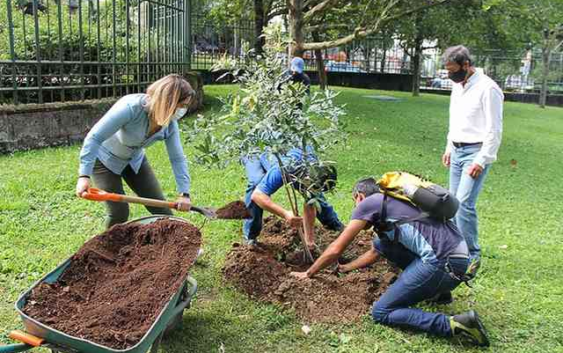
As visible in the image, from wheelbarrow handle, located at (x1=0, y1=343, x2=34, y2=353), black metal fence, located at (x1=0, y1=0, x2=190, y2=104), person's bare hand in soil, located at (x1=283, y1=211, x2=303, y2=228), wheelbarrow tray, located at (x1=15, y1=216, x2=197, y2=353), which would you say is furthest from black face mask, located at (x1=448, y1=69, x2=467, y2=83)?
black metal fence, located at (x1=0, y1=0, x2=190, y2=104)

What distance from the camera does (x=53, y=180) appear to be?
611 cm

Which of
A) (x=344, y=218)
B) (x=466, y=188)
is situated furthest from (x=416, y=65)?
(x=466, y=188)

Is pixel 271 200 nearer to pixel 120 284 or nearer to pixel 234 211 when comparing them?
pixel 234 211

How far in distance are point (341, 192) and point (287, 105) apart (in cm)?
287

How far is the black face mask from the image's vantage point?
4230 millimetres

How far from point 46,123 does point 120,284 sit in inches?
209

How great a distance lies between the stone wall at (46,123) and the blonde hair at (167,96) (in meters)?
4.49

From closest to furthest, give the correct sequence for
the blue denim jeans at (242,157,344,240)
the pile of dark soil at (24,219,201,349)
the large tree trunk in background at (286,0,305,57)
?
the pile of dark soil at (24,219,201,349) → the blue denim jeans at (242,157,344,240) → the large tree trunk in background at (286,0,305,57)

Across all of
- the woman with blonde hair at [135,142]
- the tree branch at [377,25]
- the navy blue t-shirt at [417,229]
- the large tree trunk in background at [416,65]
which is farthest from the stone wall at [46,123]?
the large tree trunk in background at [416,65]

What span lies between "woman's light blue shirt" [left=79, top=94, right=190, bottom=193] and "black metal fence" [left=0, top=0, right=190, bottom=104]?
3.92 meters

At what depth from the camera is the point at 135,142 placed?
3732 mm

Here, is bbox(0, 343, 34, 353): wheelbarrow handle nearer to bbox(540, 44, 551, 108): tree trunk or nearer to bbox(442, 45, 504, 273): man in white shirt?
bbox(442, 45, 504, 273): man in white shirt

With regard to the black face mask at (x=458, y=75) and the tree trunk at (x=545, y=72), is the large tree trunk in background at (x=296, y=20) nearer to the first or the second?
the black face mask at (x=458, y=75)

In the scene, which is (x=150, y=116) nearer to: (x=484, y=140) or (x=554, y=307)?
(x=484, y=140)
